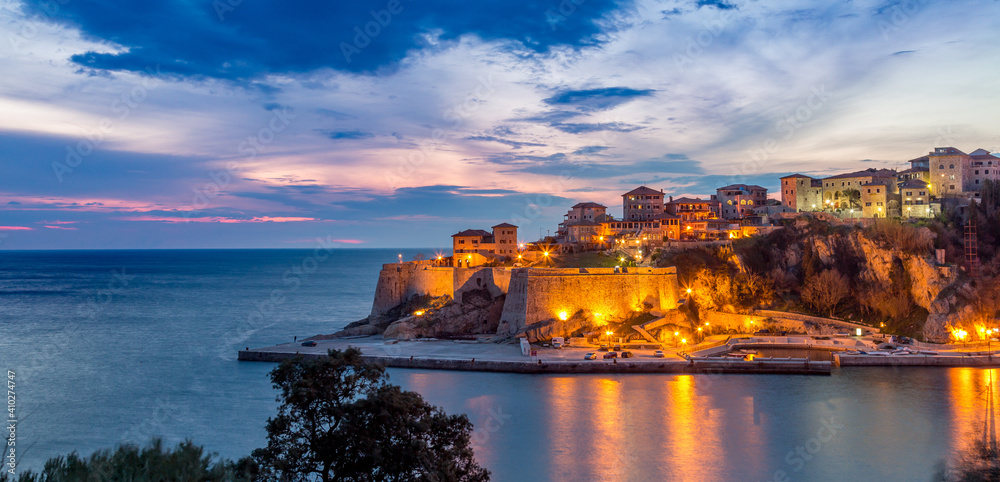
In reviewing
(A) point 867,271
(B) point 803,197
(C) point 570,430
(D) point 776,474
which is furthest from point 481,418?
(B) point 803,197

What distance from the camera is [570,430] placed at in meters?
20.8

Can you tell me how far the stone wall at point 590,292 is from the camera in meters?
34.2

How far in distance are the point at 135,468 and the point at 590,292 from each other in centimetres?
2753

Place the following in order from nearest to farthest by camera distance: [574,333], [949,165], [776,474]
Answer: [776,474]
[574,333]
[949,165]

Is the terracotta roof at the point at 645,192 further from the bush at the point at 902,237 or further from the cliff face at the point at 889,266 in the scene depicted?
the bush at the point at 902,237

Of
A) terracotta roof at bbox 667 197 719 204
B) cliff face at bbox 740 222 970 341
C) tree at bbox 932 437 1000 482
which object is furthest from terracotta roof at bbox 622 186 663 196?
tree at bbox 932 437 1000 482

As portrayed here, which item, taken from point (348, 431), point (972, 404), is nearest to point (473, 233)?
point (972, 404)

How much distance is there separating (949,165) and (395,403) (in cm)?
4780

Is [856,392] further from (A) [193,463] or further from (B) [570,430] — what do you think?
(A) [193,463]

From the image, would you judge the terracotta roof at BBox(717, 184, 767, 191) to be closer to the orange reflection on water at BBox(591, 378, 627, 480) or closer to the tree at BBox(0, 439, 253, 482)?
the orange reflection on water at BBox(591, 378, 627, 480)

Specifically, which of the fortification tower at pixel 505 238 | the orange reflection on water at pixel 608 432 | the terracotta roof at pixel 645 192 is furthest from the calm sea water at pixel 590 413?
the terracotta roof at pixel 645 192

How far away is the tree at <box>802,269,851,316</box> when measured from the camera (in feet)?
113

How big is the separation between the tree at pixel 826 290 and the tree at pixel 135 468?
109 feet

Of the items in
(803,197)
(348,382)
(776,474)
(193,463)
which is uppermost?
(803,197)
